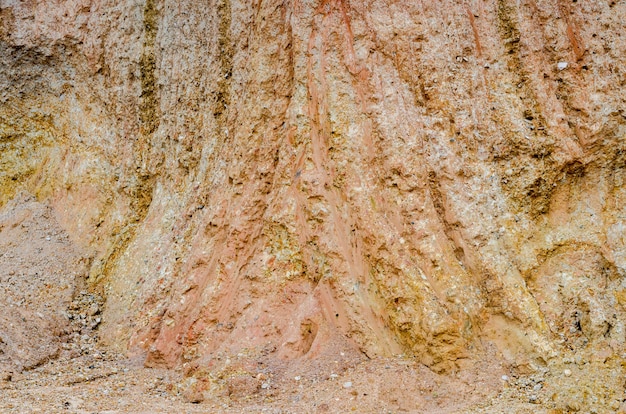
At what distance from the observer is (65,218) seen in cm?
1160

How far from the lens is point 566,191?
8.06 meters

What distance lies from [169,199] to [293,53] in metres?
2.70

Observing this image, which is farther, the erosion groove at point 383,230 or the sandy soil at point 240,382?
the erosion groove at point 383,230

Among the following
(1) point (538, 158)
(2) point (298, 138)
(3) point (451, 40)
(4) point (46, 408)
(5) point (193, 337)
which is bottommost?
(4) point (46, 408)

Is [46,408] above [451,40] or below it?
below

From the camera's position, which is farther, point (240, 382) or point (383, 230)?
point (383, 230)

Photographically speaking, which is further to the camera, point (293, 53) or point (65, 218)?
point (65, 218)

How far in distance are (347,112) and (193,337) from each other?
3012 millimetres

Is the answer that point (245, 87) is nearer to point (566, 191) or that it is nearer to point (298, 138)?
point (298, 138)

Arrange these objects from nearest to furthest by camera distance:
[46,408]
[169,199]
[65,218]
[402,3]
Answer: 1. [46,408]
2. [402,3]
3. [169,199]
4. [65,218]

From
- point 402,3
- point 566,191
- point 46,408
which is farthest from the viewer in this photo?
point 402,3

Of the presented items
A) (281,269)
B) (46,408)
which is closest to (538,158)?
(281,269)

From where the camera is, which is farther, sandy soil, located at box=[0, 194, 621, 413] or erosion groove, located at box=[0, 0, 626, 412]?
erosion groove, located at box=[0, 0, 626, 412]

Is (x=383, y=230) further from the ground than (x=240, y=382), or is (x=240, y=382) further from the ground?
Result: (x=383, y=230)
